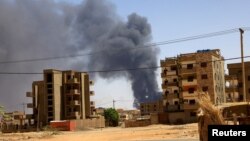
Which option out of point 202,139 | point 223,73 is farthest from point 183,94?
point 202,139

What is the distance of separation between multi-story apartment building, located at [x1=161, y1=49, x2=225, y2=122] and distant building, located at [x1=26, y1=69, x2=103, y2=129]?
1248 inches

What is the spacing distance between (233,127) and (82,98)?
390 feet

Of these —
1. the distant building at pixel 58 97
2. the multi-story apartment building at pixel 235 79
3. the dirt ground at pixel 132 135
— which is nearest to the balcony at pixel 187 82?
the multi-story apartment building at pixel 235 79

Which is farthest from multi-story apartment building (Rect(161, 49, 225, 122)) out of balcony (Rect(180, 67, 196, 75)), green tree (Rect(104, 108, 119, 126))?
green tree (Rect(104, 108, 119, 126))

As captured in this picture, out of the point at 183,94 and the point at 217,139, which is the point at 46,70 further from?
the point at 217,139

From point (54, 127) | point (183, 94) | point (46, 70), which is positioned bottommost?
point (54, 127)

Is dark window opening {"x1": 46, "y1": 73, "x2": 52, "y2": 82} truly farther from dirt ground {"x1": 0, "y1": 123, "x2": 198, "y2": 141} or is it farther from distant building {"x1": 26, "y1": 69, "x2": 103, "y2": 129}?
dirt ground {"x1": 0, "y1": 123, "x2": 198, "y2": 141}

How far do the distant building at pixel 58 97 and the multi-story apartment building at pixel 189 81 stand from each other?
1248 inches

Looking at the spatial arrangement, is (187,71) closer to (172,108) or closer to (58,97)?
(172,108)

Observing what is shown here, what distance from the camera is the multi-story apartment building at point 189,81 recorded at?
298ft

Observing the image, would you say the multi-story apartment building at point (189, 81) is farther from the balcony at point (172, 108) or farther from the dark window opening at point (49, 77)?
the dark window opening at point (49, 77)

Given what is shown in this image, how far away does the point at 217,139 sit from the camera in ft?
22.7

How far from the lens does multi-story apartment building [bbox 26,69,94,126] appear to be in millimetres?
117562

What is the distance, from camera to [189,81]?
94.3m
